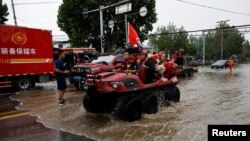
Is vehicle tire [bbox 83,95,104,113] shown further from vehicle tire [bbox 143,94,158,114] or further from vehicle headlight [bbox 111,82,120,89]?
vehicle tire [bbox 143,94,158,114]

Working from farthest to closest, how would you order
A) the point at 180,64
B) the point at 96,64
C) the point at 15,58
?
the point at 180,64, the point at 15,58, the point at 96,64

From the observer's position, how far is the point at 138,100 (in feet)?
26.5

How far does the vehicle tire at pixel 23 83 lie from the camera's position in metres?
16.1

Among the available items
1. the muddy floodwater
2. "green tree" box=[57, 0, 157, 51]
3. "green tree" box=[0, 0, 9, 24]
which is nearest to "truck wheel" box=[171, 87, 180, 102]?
the muddy floodwater

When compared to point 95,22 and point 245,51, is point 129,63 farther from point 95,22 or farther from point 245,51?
point 245,51

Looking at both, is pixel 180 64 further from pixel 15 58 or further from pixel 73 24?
pixel 73 24

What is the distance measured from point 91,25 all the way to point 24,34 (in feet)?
49.9

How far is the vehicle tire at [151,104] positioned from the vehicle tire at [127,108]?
629mm

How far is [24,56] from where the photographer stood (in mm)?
16125

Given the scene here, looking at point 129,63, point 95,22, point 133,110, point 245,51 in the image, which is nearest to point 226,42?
point 245,51

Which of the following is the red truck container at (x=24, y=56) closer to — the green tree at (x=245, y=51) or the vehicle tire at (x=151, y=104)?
the vehicle tire at (x=151, y=104)

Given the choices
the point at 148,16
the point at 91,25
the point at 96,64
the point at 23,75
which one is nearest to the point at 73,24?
A: the point at 91,25

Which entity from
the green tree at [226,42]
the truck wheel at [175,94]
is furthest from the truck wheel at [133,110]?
the green tree at [226,42]

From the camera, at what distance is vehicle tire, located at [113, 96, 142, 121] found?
25.6 ft
